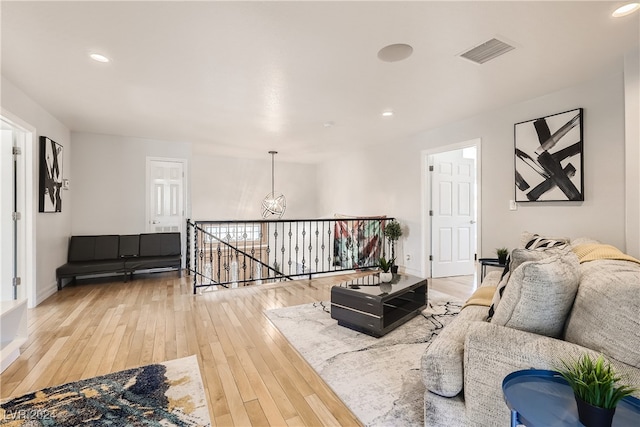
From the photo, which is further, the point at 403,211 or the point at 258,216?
the point at 258,216

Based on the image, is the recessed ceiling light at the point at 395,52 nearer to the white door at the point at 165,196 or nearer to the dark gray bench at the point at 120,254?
the dark gray bench at the point at 120,254

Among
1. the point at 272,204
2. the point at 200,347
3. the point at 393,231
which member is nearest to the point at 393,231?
the point at 393,231

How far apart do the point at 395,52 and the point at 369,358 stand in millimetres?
2462

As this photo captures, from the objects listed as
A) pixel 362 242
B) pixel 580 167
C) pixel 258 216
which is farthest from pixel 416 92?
pixel 258 216

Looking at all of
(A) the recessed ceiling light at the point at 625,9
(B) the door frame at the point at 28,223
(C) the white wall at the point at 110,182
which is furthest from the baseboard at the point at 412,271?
(B) the door frame at the point at 28,223

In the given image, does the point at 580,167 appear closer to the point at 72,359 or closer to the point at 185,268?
the point at 72,359

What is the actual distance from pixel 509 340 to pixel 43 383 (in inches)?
112

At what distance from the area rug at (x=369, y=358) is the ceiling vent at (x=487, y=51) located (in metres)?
2.47

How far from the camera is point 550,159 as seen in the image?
10.6 ft

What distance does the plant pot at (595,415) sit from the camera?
0.81m

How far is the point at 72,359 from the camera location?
2.27 meters

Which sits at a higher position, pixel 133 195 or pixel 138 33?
pixel 138 33

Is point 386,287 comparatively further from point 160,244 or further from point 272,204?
point 272,204

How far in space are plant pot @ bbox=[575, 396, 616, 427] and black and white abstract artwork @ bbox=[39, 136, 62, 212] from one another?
516 centimetres
